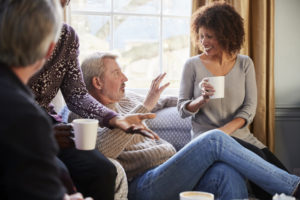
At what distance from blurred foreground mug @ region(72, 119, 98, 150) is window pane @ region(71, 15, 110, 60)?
5.41ft

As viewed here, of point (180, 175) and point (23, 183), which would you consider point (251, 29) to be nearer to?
point (180, 175)

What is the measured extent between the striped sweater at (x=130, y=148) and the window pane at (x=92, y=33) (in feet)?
2.64

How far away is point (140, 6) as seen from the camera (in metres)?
3.37

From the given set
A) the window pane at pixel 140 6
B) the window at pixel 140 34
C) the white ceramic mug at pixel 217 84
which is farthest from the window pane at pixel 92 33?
the white ceramic mug at pixel 217 84

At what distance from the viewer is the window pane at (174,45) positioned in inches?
135

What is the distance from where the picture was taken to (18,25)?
0.99 m

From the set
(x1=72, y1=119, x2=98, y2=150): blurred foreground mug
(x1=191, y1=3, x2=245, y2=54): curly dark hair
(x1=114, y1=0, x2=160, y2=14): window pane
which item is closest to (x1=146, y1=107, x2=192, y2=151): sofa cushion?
(x1=191, y1=3, x2=245, y2=54): curly dark hair

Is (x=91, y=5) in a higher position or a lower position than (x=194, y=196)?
higher

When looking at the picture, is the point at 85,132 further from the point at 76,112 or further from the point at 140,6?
the point at 140,6

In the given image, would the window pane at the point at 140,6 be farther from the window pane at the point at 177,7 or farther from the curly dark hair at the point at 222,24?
the curly dark hair at the point at 222,24

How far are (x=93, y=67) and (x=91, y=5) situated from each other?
3.32 ft

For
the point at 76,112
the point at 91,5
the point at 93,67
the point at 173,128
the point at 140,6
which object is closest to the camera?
the point at 76,112

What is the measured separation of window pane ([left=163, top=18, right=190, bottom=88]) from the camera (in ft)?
11.3

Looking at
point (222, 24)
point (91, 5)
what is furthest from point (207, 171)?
point (91, 5)
